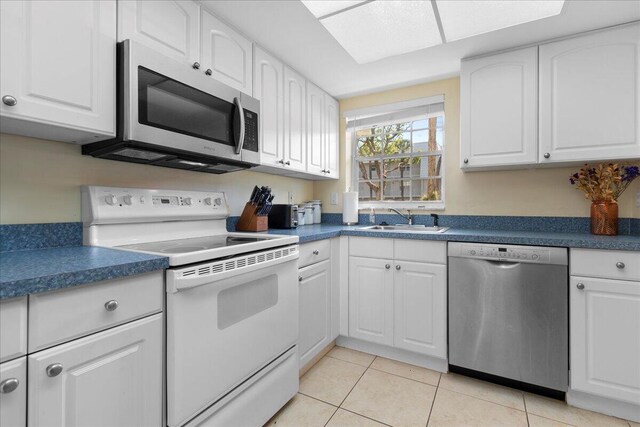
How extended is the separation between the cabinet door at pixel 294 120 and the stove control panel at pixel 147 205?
0.62 metres

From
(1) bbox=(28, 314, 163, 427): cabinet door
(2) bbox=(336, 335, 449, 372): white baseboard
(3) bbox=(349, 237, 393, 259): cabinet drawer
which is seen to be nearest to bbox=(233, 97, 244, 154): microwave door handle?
(1) bbox=(28, 314, 163, 427): cabinet door

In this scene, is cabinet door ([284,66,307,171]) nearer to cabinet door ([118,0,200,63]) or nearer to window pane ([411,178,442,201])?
cabinet door ([118,0,200,63])

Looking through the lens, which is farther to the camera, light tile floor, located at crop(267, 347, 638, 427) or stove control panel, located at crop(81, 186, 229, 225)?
light tile floor, located at crop(267, 347, 638, 427)

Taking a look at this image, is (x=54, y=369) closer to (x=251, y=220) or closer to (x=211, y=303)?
(x=211, y=303)

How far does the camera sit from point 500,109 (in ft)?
6.85

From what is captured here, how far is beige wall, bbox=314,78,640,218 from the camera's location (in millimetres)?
2154

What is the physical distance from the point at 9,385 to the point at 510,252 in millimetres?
2157

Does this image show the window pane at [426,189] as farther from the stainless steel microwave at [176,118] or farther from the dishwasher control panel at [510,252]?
the stainless steel microwave at [176,118]

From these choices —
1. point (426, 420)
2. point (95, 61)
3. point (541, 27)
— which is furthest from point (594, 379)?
point (95, 61)

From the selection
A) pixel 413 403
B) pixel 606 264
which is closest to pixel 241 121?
pixel 413 403

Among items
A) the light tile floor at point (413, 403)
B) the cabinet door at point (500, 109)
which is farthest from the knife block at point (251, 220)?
the cabinet door at point (500, 109)

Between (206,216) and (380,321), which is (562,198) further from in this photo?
(206,216)

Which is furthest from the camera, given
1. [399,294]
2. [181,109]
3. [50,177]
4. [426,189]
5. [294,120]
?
[426,189]

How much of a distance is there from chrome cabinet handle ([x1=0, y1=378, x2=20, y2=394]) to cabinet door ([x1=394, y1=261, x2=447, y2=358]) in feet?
6.21
